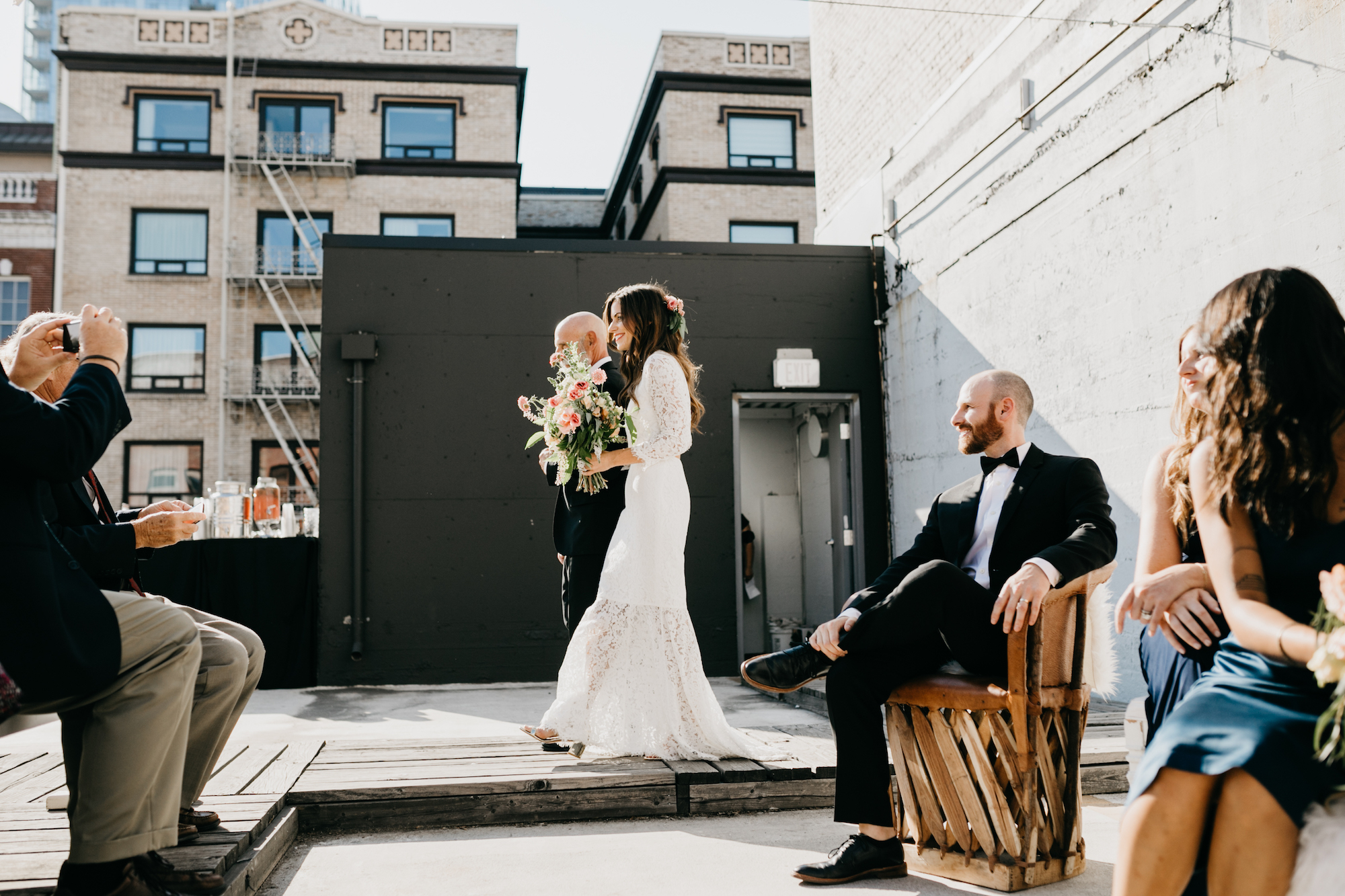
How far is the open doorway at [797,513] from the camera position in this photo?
26.2 feet

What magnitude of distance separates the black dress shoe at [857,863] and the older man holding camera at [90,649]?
153cm

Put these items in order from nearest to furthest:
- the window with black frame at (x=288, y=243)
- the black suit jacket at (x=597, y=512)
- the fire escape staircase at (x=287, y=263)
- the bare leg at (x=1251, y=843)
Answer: the bare leg at (x=1251, y=843) < the black suit jacket at (x=597, y=512) < the fire escape staircase at (x=287, y=263) < the window with black frame at (x=288, y=243)

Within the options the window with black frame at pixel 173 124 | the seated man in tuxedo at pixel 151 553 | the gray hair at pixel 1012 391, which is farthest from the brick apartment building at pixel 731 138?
the seated man in tuxedo at pixel 151 553

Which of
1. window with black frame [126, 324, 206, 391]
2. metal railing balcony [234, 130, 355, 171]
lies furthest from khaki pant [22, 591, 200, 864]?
metal railing balcony [234, 130, 355, 171]

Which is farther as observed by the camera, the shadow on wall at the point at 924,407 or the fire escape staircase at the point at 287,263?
the fire escape staircase at the point at 287,263

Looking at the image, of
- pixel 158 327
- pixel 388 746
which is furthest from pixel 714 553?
pixel 158 327

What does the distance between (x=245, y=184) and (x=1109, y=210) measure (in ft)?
59.5

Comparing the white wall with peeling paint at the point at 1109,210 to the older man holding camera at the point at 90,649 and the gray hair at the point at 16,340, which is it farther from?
the gray hair at the point at 16,340

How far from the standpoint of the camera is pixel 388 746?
388cm

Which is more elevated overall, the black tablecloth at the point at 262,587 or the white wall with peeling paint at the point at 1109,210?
the white wall with peeling paint at the point at 1109,210

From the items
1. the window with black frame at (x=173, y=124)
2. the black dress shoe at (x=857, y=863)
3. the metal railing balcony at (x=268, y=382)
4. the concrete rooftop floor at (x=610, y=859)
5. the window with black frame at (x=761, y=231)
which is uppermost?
the window with black frame at (x=173, y=124)

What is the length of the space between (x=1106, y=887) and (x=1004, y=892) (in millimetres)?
289

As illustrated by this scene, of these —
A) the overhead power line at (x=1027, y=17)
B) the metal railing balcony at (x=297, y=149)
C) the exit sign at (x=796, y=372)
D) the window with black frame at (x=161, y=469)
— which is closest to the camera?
the overhead power line at (x=1027, y=17)

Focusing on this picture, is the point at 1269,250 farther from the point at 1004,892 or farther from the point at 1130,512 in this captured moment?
the point at 1004,892
